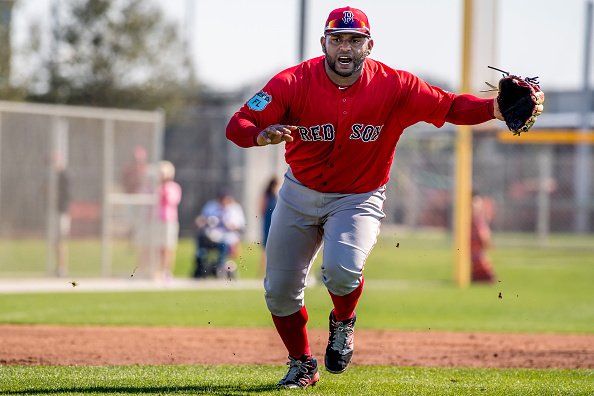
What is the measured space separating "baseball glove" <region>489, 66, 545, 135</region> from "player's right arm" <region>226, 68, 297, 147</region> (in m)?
1.35

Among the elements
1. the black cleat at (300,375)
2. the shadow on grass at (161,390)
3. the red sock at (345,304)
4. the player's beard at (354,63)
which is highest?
the player's beard at (354,63)

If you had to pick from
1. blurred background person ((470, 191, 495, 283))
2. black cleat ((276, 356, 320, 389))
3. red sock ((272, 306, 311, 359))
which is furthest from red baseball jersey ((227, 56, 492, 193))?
blurred background person ((470, 191, 495, 283))

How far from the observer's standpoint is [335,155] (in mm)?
6523

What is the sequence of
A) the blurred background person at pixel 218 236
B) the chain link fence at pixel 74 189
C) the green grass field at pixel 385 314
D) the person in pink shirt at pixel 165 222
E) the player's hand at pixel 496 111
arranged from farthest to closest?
the blurred background person at pixel 218 236
the person in pink shirt at pixel 165 222
the chain link fence at pixel 74 189
the green grass field at pixel 385 314
the player's hand at pixel 496 111

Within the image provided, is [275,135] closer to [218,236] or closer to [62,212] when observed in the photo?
[62,212]

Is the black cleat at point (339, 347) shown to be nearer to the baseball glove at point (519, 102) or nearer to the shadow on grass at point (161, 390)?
the shadow on grass at point (161, 390)

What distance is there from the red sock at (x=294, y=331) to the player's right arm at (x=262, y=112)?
124 centimetres

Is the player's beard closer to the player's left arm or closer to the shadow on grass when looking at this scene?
the player's left arm

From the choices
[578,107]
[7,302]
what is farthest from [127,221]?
[578,107]

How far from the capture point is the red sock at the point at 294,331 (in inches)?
265

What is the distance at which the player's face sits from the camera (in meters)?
6.39

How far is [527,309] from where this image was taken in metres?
13.8

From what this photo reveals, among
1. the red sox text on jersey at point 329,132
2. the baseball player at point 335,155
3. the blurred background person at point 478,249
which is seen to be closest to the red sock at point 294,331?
the baseball player at point 335,155

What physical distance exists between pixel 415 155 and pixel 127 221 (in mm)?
12789
